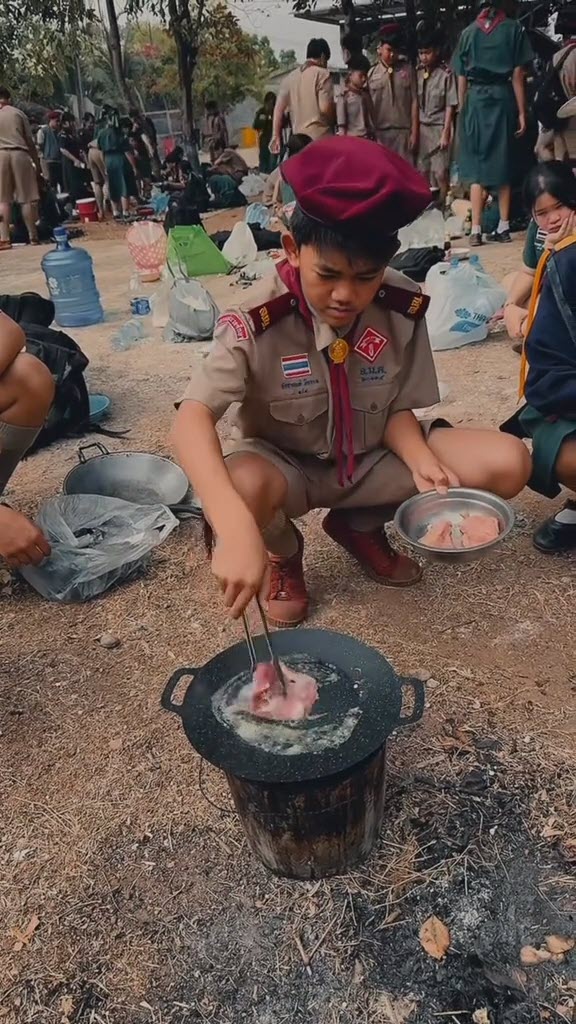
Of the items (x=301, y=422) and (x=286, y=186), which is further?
(x=286, y=186)

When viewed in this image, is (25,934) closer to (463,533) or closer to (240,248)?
(463,533)

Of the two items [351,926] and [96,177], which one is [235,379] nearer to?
[351,926]

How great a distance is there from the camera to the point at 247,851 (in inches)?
63.4

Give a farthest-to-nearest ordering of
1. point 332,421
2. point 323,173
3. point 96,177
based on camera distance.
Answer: point 96,177 < point 332,421 < point 323,173

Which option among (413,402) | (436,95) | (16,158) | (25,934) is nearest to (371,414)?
(413,402)

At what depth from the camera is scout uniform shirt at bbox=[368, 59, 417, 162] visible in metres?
7.77

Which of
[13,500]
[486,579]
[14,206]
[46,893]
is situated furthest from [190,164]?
[46,893]

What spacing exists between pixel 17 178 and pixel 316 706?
9.38 meters

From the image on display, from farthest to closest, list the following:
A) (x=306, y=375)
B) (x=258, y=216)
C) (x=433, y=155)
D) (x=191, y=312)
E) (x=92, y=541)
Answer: (x=258, y=216) < (x=433, y=155) < (x=191, y=312) < (x=92, y=541) < (x=306, y=375)

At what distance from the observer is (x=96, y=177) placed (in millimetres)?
12320

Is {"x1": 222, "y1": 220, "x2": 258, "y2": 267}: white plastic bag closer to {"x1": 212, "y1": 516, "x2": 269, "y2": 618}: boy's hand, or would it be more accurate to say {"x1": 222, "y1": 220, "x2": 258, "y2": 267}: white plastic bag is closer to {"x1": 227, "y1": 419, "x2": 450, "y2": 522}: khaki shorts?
{"x1": 227, "y1": 419, "x2": 450, "y2": 522}: khaki shorts

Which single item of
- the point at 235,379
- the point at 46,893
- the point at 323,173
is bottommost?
the point at 46,893

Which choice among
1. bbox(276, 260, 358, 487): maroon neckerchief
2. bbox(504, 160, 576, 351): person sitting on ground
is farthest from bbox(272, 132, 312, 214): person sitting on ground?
bbox(276, 260, 358, 487): maroon neckerchief

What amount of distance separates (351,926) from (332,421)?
3.94ft
